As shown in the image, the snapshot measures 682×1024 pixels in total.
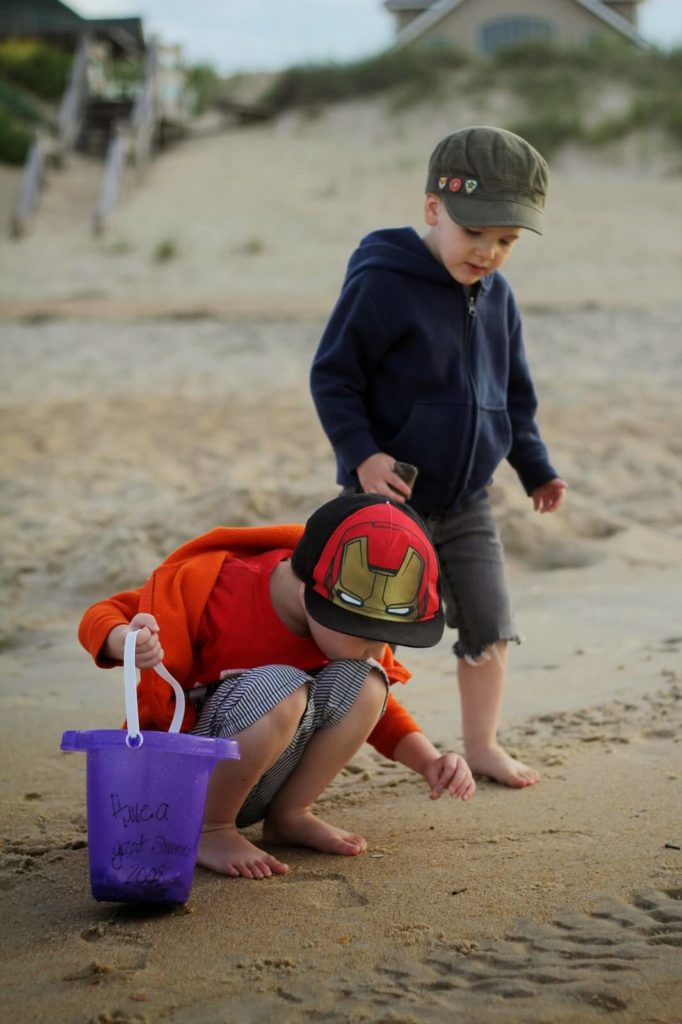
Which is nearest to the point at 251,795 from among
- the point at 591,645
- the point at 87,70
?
the point at 591,645

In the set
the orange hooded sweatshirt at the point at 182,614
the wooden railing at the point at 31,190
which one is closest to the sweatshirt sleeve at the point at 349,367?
the orange hooded sweatshirt at the point at 182,614

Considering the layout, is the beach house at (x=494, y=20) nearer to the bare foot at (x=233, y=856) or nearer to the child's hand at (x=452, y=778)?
the child's hand at (x=452, y=778)

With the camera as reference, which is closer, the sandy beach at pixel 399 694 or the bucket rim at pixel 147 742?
the sandy beach at pixel 399 694

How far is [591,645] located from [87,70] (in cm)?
1601

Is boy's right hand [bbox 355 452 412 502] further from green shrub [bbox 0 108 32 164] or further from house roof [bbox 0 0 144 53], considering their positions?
house roof [bbox 0 0 144 53]

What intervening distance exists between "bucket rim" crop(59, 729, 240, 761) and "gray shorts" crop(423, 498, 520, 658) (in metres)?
0.95

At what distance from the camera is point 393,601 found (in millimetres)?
2158

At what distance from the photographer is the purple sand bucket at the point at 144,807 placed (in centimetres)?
196

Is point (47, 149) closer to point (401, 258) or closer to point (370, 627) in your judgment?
point (401, 258)

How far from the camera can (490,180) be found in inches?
102

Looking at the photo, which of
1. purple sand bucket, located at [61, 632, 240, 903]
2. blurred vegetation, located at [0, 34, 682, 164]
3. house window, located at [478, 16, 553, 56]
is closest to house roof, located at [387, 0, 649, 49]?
house window, located at [478, 16, 553, 56]

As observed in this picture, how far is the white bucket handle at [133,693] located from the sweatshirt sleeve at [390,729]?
0.46 m

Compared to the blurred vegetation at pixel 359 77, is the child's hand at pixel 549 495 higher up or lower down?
lower down

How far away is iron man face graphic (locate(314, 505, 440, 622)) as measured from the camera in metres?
2.14
